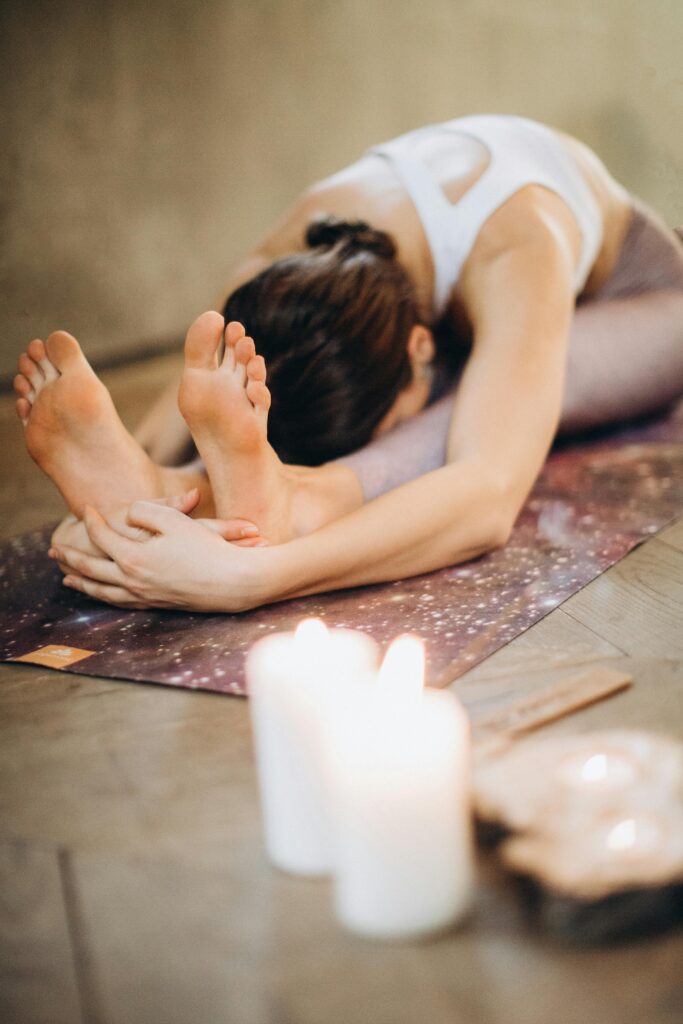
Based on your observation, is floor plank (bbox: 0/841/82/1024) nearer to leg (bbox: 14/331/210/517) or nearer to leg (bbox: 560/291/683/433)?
leg (bbox: 14/331/210/517)

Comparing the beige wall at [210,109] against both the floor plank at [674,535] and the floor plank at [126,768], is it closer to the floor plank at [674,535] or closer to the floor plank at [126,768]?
the floor plank at [674,535]

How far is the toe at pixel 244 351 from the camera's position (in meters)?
1.31

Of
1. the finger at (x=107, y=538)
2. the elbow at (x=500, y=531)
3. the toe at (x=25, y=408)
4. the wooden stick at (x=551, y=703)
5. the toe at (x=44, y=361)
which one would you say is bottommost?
the elbow at (x=500, y=531)

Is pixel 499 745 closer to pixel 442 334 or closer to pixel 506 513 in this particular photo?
pixel 506 513

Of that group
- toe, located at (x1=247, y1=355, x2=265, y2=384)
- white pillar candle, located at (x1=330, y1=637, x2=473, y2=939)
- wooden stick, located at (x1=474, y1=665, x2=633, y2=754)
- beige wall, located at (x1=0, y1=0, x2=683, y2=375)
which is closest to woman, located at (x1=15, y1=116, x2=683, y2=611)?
toe, located at (x1=247, y1=355, x2=265, y2=384)

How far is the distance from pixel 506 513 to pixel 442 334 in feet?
1.77

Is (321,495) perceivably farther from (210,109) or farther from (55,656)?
(210,109)

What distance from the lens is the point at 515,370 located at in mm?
1500

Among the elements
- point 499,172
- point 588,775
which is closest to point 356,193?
point 499,172

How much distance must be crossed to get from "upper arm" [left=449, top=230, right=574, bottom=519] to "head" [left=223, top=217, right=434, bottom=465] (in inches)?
5.7

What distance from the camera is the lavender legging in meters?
1.98

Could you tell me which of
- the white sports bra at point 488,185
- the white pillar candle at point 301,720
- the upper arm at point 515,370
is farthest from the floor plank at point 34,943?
the white sports bra at point 488,185

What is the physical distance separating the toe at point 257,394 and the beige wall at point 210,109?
7.89ft

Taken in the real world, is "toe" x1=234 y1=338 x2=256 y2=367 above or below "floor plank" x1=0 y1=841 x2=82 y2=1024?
above
